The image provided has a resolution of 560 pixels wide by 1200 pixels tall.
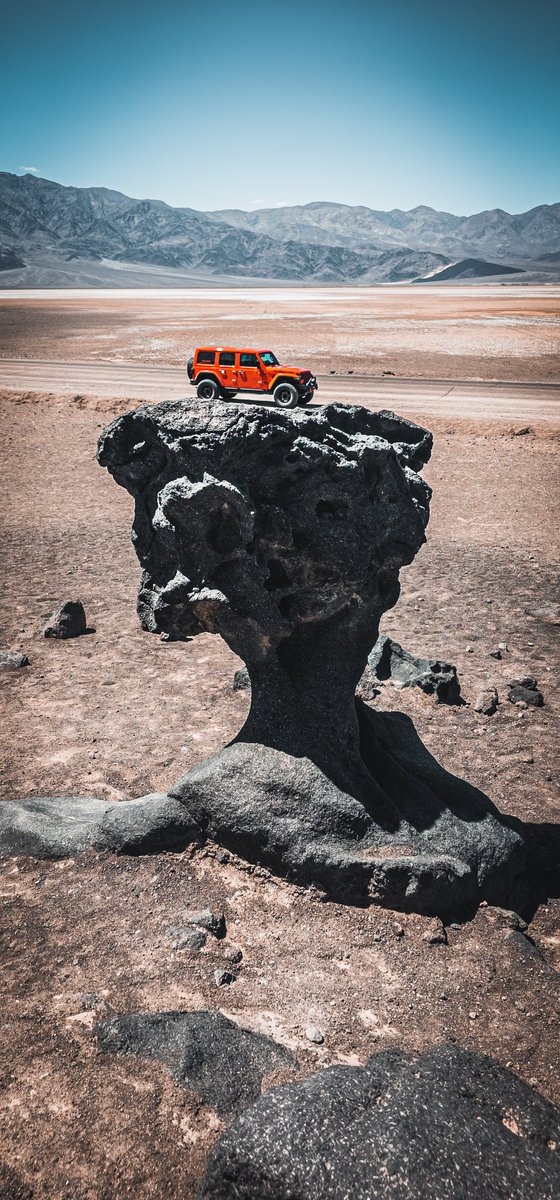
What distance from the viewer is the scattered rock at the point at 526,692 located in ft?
29.1

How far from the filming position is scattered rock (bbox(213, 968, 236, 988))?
15.9ft

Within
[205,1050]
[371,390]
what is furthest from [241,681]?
[371,390]

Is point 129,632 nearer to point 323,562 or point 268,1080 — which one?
point 323,562

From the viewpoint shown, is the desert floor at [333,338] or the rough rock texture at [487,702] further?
the desert floor at [333,338]

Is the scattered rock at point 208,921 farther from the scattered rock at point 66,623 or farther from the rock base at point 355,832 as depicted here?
the scattered rock at point 66,623

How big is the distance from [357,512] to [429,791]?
100 inches

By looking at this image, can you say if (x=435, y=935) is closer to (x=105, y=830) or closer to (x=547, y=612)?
(x=105, y=830)

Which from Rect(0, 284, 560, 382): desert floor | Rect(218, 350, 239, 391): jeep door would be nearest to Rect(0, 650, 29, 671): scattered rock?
Rect(218, 350, 239, 391): jeep door

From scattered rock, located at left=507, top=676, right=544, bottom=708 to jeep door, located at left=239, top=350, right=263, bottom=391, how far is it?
1961 centimetres

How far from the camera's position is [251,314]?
67.0 metres

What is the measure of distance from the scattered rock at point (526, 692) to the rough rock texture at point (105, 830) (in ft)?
15.5

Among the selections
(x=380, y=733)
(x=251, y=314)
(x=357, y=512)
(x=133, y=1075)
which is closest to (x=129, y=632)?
(x=380, y=733)

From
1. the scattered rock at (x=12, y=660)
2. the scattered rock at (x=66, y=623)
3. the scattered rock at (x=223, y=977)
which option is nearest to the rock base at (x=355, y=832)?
the scattered rock at (x=223, y=977)

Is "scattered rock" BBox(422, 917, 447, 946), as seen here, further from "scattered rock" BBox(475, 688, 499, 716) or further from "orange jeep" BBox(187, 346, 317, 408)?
"orange jeep" BBox(187, 346, 317, 408)
